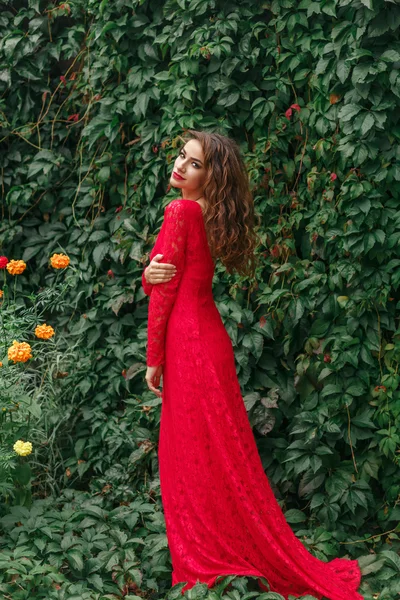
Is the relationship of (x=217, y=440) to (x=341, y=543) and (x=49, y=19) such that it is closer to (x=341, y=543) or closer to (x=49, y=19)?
(x=341, y=543)

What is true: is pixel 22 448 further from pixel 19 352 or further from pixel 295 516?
pixel 295 516

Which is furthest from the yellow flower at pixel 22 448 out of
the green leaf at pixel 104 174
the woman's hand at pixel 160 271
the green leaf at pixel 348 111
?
the green leaf at pixel 348 111

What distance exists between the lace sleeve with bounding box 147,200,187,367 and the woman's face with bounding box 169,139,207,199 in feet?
0.32

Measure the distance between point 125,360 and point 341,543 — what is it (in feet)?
4.59

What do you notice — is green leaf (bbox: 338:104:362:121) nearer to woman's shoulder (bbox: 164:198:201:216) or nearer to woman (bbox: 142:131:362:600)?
woman (bbox: 142:131:362:600)

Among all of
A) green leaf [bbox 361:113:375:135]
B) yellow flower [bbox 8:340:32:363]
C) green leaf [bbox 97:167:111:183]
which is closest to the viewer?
green leaf [bbox 361:113:375:135]

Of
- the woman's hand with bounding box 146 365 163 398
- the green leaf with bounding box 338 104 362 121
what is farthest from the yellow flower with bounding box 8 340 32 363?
the green leaf with bounding box 338 104 362 121

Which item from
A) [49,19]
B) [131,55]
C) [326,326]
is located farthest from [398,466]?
[49,19]

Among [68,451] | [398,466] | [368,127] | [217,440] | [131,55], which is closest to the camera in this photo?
[217,440]

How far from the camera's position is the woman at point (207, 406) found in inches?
114

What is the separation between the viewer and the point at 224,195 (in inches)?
114

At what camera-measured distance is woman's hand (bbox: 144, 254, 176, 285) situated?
286 centimetres

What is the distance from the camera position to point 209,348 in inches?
115

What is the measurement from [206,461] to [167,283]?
26.0 inches
